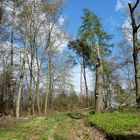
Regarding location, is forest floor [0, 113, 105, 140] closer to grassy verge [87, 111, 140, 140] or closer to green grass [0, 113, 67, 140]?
green grass [0, 113, 67, 140]

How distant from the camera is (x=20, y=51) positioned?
1625 inches

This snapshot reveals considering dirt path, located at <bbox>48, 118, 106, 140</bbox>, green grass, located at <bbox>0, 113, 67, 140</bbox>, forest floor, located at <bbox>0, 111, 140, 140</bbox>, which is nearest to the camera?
forest floor, located at <bbox>0, 111, 140, 140</bbox>

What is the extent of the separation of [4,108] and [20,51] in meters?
7.41

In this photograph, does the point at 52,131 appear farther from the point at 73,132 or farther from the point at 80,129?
the point at 80,129

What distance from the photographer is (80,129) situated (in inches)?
696

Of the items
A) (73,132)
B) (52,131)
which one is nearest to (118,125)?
(73,132)

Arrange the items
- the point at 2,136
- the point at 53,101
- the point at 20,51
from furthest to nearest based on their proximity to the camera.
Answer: the point at 53,101, the point at 20,51, the point at 2,136

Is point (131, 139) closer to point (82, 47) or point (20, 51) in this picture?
point (20, 51)

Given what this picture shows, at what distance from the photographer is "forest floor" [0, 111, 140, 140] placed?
15.1 m

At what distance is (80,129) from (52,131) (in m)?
1.71

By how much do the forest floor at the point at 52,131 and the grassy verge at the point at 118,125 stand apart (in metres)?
0.41

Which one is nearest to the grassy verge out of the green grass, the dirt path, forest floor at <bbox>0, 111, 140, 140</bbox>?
forest floor at <bbox>0, 111, 140, 140</bbox>

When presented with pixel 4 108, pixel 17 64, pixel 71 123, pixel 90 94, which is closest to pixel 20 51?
pixel 17 64

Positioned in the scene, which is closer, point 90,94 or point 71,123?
point 71,123
